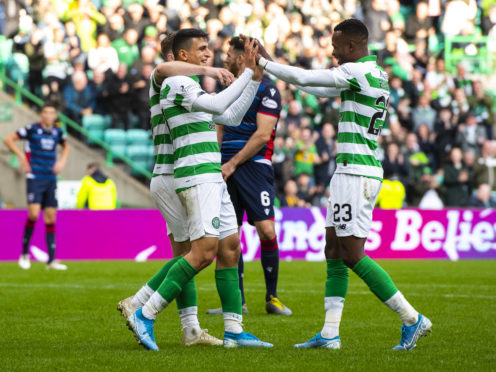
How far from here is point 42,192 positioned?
43.9ft

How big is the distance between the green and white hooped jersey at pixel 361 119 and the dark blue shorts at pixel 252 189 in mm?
2598

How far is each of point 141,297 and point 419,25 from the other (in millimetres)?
16743

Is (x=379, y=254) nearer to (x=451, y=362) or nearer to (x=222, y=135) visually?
(x=222, y=135)

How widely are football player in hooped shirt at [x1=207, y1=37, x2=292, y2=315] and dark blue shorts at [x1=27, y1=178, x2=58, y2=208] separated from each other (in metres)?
5.53

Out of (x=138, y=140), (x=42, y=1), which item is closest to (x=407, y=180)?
(x=138, y=140)

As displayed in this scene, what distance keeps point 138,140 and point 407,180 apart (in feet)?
18.3

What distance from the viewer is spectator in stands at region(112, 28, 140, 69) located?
60.5 feet

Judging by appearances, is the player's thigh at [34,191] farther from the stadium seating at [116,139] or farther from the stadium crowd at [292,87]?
the stadium seating at [116,139]

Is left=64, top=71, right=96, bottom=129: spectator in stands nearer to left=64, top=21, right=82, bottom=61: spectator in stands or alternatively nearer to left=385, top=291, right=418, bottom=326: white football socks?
left=64, top=21, right=82, bottom=61: spectator in stands

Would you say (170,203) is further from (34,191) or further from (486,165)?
(486,165)

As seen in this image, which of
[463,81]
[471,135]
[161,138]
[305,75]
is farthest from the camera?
[463,81]

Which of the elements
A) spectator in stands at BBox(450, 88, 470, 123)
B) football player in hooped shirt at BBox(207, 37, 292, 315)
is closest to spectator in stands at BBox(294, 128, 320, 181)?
spectator in stands at BBox(450, 88, 470, 123)

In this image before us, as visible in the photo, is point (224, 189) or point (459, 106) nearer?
point (224, 189)

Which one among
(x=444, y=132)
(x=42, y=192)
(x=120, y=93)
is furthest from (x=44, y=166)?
(x=444, y=132)
